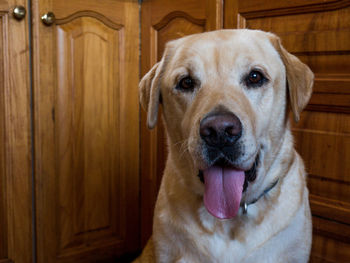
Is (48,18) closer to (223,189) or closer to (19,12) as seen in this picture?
(19,12)

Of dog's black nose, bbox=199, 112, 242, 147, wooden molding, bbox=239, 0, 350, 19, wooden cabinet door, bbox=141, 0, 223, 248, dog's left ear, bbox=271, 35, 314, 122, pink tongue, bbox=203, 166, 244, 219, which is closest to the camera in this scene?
dog's black nose, bbox=199, 112, 242, 147

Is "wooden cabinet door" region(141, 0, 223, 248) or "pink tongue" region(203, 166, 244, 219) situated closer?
"pink tongue" region(203, 166, 244, 219)

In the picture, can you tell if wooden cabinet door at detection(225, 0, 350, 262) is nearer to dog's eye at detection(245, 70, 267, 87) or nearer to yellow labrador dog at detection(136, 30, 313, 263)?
yellow labrador dog at detection(136, 30, 313, 263)

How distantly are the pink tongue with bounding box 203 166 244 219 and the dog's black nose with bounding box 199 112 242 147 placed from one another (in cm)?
11

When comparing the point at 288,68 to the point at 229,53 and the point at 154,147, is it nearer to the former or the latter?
the point at 229,53

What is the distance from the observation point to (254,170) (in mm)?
1392

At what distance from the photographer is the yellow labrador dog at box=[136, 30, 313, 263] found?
4.34 feet

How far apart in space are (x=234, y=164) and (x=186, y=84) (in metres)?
0.33

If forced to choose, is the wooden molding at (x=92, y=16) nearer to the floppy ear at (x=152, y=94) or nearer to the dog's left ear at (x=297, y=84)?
the floppy ear at (x=152, y=94)

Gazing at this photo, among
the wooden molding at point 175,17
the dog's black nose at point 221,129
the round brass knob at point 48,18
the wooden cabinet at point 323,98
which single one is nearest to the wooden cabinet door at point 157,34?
the wooden molding at point 175,17

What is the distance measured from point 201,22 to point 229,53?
2.36 feet

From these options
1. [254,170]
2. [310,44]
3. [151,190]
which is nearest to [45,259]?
[151,190]

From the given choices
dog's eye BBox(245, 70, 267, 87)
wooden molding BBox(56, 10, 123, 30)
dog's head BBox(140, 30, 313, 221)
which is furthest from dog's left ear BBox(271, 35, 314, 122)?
wooden molding BBox(56, 10, 123, 30)

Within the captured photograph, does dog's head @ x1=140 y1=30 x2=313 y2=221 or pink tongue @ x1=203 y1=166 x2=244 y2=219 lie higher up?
dog's head @ x1=140 y1=30 x2=313 y2=221
